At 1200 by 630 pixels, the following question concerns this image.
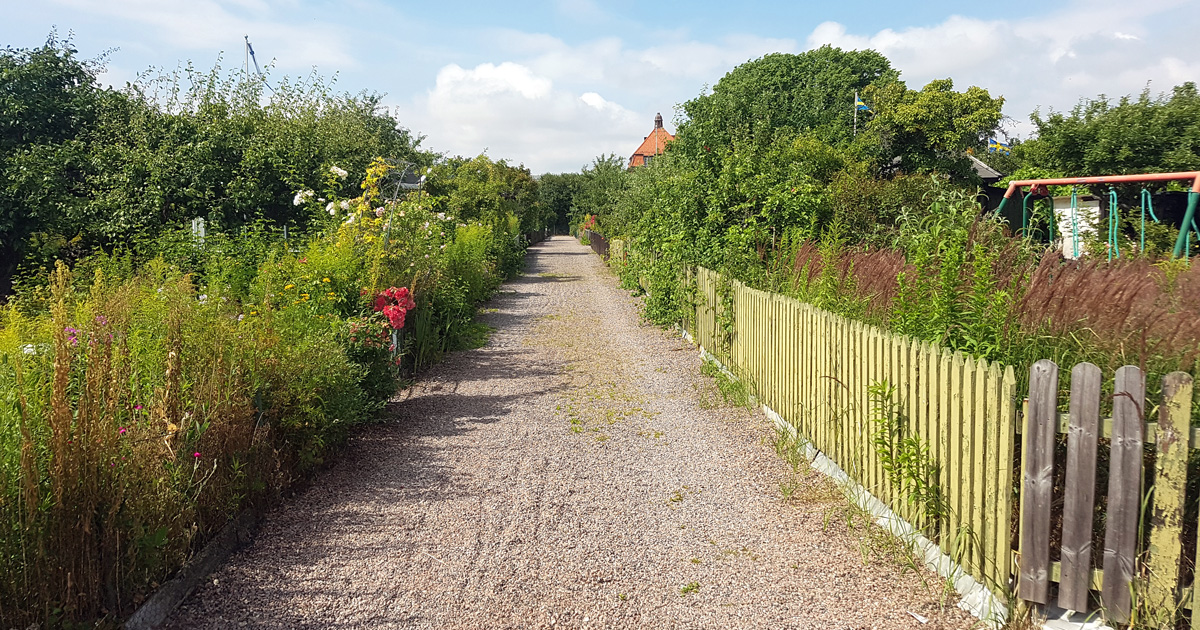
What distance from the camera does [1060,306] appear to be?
13.0 feet

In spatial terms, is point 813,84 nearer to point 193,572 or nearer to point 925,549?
point 925,549

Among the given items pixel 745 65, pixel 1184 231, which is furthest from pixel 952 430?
pixel 745 65

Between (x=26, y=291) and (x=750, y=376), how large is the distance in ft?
22.5

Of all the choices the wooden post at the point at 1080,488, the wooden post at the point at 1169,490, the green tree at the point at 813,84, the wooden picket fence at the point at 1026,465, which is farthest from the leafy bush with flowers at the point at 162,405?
the green tree at the point at 813,84

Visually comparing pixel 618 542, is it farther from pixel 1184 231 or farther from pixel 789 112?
pixel 789 112

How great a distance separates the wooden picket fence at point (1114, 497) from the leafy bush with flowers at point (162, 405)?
390 centimetres

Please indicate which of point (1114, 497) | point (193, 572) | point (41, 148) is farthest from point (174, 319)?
point (41, 148)

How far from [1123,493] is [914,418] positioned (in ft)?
4.11

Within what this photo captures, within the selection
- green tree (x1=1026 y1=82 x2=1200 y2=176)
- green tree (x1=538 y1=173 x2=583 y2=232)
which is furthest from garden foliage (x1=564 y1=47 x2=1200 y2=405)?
green tree (x1=538 y1=173 x2=583 y2=232)

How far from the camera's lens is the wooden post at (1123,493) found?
2941 millimetres

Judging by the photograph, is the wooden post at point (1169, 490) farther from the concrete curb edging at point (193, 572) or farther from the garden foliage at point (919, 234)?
the concrete curb edging at point (193, 572)

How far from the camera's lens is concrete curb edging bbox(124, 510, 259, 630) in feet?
11.3

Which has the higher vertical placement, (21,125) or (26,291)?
(21,125)

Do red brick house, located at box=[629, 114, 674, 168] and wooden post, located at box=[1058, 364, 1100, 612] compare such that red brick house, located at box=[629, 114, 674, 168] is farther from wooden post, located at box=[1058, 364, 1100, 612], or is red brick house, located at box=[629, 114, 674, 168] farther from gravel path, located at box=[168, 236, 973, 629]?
wooden post, located at box=[1058, 364, 1100, 612]
